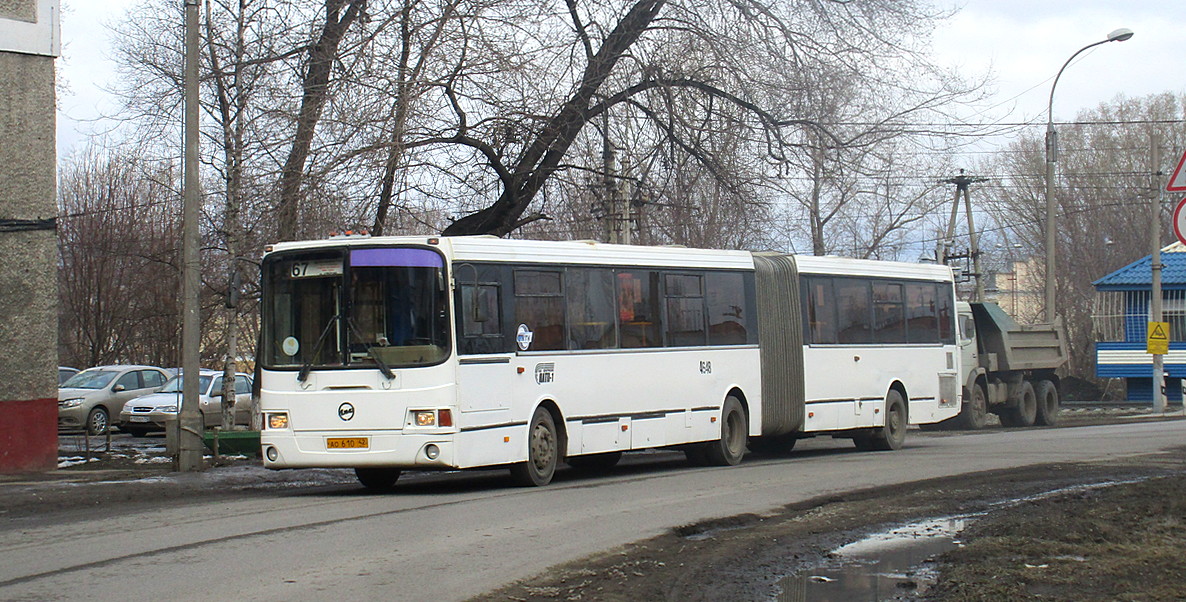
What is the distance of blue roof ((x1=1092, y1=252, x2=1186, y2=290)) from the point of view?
46.2 m

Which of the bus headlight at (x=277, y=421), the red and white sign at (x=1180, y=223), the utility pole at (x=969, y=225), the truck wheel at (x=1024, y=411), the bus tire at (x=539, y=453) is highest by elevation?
the utility pole at (x=969, y=225)

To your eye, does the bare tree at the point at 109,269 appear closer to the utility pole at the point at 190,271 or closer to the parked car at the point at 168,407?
the parked car at the point at 168,407

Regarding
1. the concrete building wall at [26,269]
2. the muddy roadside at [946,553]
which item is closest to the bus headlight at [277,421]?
the muddy roadside at [946,553]

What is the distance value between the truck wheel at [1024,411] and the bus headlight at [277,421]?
22.8 metres

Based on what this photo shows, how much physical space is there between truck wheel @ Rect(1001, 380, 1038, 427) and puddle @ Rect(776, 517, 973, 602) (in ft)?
73.2

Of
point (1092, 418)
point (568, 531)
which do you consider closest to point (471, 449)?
point (568, 531)

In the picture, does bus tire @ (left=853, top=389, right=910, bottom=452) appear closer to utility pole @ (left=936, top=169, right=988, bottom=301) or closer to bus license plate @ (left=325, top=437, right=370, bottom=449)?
bus license plate @ (left=325, top=437, right=370, bottom=449)

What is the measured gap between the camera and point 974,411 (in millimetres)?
30625

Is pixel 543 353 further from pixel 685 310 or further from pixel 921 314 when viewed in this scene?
pixel 921 314

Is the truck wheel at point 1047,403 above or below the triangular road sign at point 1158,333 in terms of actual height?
below

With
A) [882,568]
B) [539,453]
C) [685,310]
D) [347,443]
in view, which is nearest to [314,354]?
[347,443]

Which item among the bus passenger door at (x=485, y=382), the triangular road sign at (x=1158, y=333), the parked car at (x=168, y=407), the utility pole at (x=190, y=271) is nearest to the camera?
the bus passenger door at (x=485, y=382)

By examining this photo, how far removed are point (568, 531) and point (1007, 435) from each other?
1738 cm

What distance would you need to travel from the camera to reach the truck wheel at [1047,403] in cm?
3325
